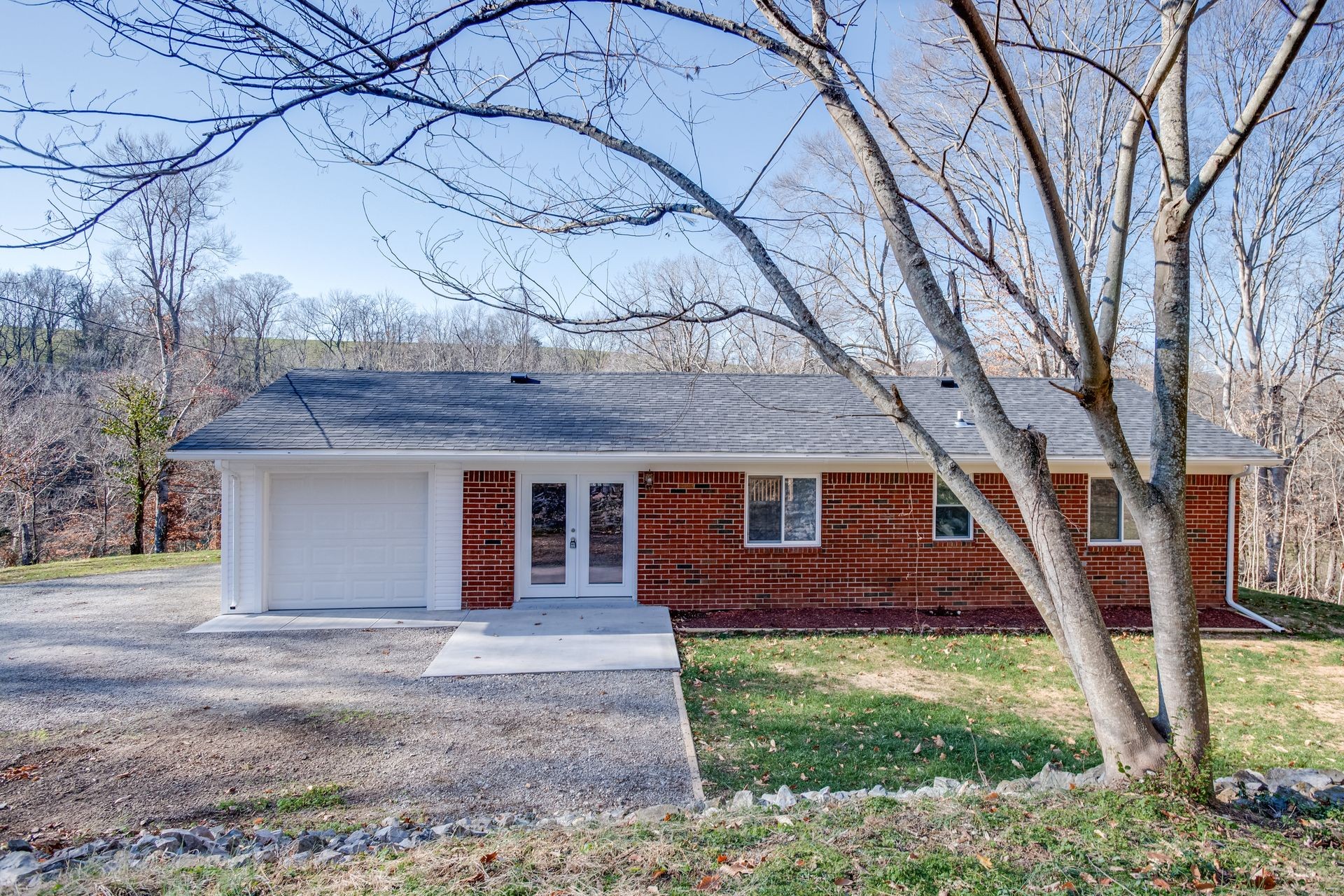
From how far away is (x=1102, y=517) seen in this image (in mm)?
10227

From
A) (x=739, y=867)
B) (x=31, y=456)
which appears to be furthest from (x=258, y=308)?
(x=739, y=867)

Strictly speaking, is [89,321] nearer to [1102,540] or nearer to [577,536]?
[577,536]

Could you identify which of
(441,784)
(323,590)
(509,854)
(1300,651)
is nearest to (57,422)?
(323,590)

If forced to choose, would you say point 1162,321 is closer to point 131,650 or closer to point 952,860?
point 952,860

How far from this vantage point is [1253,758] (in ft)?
16.4

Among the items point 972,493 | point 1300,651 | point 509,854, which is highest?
point 972,493

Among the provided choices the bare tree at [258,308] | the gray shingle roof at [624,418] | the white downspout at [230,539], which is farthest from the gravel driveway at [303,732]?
the bare tree at [258,308]

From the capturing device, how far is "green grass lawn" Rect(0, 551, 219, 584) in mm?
12883

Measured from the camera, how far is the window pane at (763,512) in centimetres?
995

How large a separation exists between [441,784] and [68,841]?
6.59 feet

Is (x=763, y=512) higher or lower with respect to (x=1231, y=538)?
higher

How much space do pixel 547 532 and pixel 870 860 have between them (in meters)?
7.51

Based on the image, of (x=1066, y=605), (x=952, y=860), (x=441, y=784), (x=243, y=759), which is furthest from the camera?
(x=243, y=759)

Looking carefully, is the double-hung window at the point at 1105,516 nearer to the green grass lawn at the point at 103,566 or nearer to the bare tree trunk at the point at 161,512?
the green grass lawn at the point at 103,566
